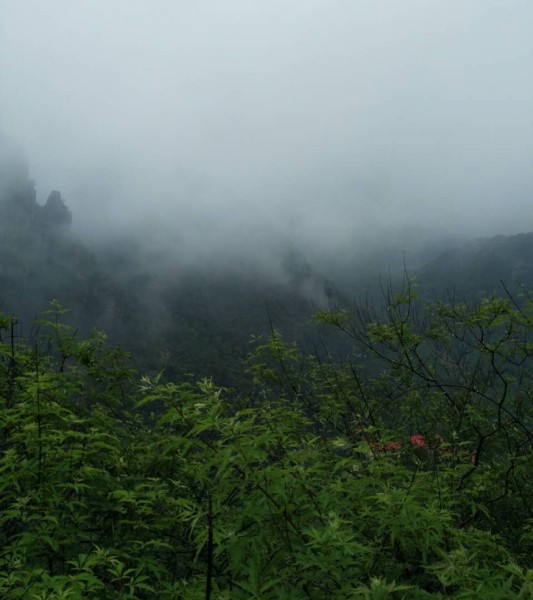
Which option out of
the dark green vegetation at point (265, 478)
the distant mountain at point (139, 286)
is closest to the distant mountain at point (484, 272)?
the dark green vegetation at point (265, 478)

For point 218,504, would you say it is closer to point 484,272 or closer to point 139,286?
point 484,272

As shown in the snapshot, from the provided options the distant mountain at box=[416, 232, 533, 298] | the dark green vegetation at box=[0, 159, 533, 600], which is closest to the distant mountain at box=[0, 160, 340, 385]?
the distant mountain at box=[416, 232, 533, 298]

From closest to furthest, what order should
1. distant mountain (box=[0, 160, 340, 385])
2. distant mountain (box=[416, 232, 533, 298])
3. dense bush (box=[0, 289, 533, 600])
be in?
1. dense bush (box=[0, 289, 533, 600])
2. distant mountain (box=[416, 232, 533, 298])
3. distant mountain (box=[0, 160, 340, 385])

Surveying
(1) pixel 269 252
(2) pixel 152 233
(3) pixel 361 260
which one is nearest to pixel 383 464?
(3) pixel 361 260

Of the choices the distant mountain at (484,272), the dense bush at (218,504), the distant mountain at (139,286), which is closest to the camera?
the dense bush at (218,504)

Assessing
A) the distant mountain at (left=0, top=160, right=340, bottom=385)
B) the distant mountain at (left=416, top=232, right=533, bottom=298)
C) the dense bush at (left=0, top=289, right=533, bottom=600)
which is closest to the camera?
the dense bush at (left=0, top=289, right=533, bottom=600)

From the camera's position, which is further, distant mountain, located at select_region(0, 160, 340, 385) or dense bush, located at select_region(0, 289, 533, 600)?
distant mountain, located at select_region(0, 160, 340, 385)

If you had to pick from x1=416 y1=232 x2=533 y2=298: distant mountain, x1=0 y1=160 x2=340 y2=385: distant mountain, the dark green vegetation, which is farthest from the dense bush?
x1=0 y1=160 x2=340 y2=385: distant mountain

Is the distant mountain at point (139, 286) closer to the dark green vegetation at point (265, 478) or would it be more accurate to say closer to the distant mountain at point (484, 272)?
the distant mountain at point (484, 272)

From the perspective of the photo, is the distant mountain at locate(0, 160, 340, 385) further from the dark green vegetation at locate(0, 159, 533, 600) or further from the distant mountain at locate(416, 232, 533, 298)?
the dark green vegetation at locate(0, 159, 533, 600)

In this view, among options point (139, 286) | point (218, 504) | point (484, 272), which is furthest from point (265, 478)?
point (139, 286)

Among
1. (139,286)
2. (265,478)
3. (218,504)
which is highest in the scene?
(265,478)

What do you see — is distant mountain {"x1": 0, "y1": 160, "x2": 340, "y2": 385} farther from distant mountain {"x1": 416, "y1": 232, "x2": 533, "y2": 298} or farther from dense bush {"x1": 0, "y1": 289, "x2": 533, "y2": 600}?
dense bush {"x1": 0, "y1": 289, "x2": 533, "y2": 600}

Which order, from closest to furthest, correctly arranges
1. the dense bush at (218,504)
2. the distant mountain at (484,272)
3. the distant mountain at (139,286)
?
the dense bush at (218,504) < the distant mountain at (484,272) < the distant mountain at (139,286)
